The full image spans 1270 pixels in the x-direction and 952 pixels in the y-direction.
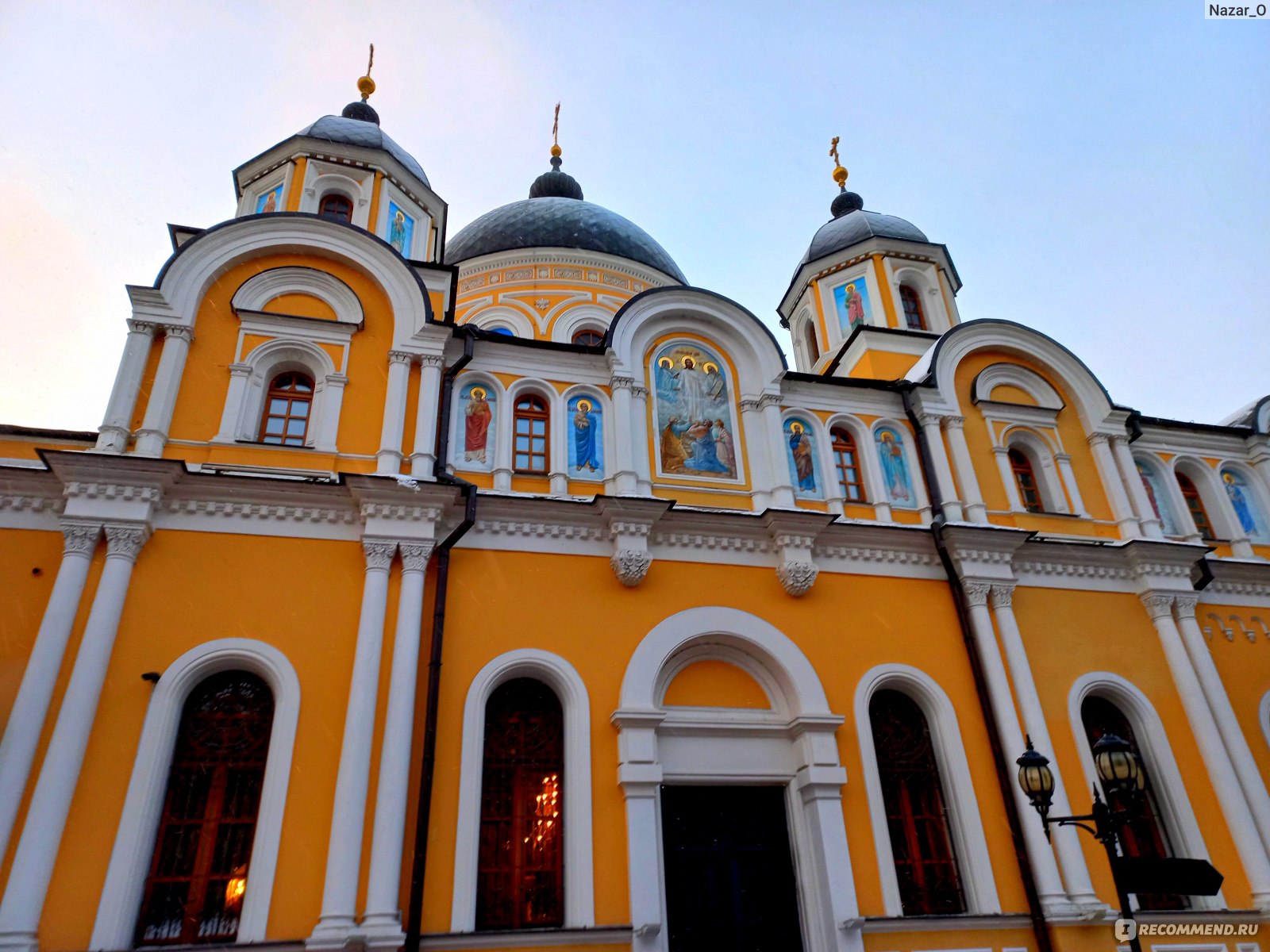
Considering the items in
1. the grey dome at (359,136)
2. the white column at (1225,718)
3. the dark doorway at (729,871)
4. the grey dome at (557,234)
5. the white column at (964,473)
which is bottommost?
the dark doorway at (729,871)

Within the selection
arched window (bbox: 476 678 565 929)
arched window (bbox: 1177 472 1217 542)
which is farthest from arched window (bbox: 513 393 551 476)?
arched window (bbox: 1177 472 1217 542)

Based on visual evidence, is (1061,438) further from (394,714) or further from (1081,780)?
(394,714)

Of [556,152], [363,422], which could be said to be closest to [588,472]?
[363,422]

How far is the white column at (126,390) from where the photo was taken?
33.7 ft

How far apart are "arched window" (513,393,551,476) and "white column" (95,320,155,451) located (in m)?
4.61

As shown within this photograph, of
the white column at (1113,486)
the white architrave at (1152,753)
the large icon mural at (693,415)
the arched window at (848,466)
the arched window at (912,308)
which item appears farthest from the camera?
the arched window at (912,308)

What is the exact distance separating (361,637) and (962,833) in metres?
7.42

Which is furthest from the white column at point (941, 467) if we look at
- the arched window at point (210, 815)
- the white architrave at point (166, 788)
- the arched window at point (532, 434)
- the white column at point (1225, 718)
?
the arched window at point (210, 815)

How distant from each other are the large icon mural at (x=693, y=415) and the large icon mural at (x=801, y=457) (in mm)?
823

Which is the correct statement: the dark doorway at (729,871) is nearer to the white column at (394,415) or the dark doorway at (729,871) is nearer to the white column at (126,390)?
the white column at (394,415)

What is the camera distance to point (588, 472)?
12.0m

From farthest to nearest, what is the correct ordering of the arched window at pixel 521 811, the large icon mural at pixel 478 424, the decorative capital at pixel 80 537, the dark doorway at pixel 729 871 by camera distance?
the large icon mural at pixel 478 424 → the dark doorway at pixel 729 871 → the decorative capital at pixel 80 537 → the arched window at pixel 521 811

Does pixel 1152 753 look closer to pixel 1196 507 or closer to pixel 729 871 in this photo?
pixel 1196 507

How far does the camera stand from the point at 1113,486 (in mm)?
14086
